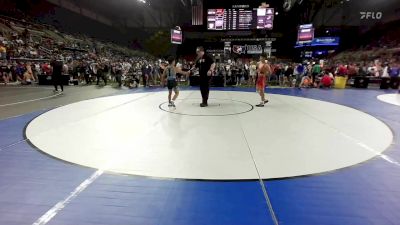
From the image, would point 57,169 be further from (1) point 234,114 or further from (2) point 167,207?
(1) point 234,114

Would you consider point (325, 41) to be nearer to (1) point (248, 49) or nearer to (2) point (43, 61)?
(1) point (248, 49)

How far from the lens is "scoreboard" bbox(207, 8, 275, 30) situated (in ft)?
Result: 75.7

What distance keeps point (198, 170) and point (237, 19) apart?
21540 millimetres

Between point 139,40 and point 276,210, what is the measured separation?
45.5 metres

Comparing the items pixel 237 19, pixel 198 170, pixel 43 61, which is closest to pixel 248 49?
pixel 237 19

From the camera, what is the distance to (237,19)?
76.2 ft

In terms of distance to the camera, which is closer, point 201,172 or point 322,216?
point 322,216

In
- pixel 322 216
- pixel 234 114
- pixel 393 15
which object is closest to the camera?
pixel 322 216

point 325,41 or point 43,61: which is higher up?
point 325,41

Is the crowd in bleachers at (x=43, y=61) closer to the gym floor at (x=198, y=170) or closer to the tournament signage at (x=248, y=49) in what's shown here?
the gym floor at (x=198, y=170)

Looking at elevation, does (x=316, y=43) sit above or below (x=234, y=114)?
above

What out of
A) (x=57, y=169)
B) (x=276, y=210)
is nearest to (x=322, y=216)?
(x=276, y=210)

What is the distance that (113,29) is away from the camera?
41312mm

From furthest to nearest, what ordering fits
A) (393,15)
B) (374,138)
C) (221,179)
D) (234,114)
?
(393,15) → (234,114) → (374,138) → (221,179)
